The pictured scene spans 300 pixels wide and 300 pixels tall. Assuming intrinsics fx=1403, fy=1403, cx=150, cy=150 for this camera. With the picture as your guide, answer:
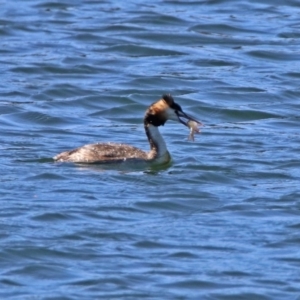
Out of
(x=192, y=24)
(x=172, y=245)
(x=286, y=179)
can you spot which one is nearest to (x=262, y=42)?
(x=192, y=24)

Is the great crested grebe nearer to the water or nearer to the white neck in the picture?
the white neck

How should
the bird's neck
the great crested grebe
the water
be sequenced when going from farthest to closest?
the bird's neck < the great crested grebe < the water

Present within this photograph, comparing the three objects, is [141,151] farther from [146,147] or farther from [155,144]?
[146,147]

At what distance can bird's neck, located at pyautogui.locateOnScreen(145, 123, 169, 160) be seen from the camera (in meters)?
14.8

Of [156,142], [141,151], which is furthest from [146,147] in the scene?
[141,151]

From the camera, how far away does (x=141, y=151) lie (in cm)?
1473

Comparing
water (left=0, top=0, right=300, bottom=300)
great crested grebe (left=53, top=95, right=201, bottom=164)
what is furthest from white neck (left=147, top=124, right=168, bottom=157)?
water (left=0, top=0, right=300, bottom=300)

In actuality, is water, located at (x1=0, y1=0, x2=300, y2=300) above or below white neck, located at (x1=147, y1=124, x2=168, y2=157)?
below

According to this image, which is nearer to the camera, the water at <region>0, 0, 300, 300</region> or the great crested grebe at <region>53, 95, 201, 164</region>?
the water at <region>0, 0, 300, 300</region>

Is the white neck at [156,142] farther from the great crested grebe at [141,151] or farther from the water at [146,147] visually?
the water at [146,147]

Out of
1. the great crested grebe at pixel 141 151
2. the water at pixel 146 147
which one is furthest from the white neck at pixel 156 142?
the water at pixel 146 147

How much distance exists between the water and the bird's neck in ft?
0.60

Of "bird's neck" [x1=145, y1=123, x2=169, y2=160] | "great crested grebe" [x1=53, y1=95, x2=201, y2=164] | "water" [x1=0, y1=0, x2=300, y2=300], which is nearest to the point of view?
"water" [x1=0, y1=0, x2=300, y2=300]

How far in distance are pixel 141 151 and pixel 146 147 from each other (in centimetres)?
125
